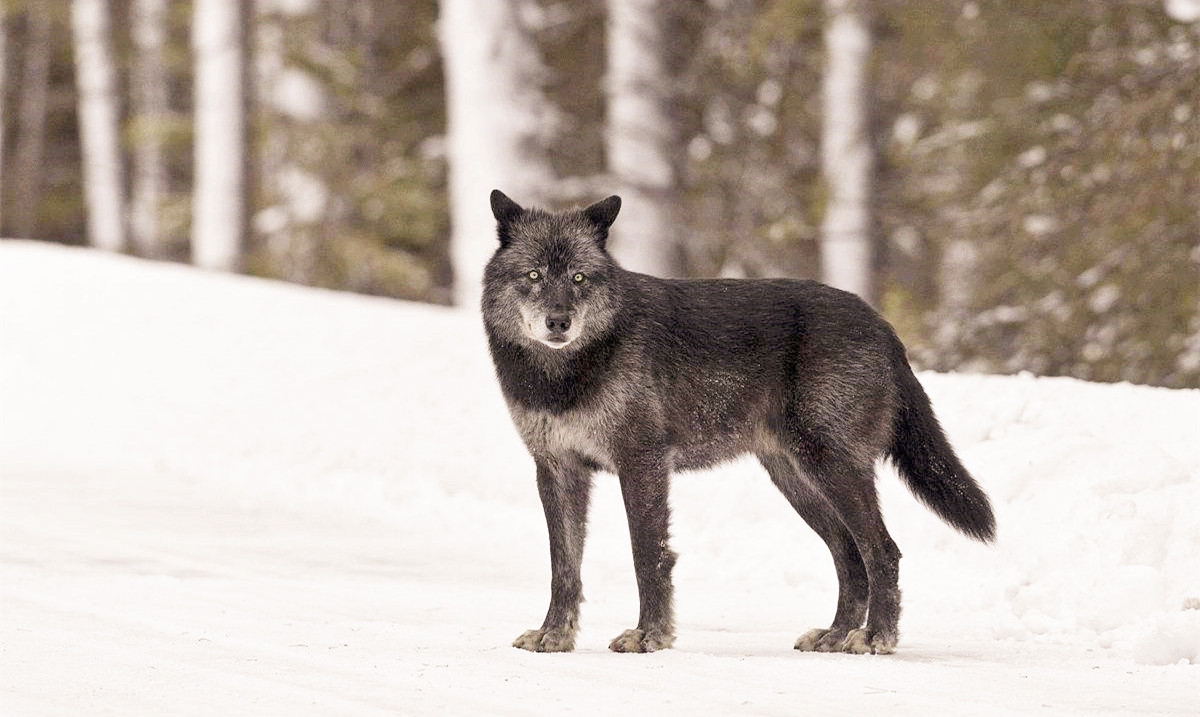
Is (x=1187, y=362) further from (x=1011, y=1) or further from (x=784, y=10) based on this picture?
(x=784, y=10)

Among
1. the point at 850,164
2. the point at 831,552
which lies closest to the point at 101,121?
the point at 850,164

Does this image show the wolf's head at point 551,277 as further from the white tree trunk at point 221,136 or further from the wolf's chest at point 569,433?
the white tree trunk at point 221,136

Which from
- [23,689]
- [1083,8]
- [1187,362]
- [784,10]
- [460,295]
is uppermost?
[784,10]

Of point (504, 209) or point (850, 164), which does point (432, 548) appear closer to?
point (504, 209)

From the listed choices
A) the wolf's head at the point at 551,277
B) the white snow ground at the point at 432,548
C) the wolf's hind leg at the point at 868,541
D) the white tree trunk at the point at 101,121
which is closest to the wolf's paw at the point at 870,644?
the wolf's hind leg at the point at 868,541

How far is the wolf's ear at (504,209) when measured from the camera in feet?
20.7

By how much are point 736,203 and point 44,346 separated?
9.35 meters

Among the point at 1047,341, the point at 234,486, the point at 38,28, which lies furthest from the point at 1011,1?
the point at 38,28

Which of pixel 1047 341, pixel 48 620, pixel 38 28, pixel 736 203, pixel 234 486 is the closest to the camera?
pixel 48 620

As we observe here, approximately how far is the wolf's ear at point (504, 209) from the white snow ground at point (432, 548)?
1785mm

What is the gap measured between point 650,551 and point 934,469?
1358mm

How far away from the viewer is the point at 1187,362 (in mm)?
12078

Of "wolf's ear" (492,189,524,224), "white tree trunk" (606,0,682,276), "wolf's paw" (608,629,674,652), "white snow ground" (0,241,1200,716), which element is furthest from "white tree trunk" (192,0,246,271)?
"wolf's paw" (608,629,674,652)

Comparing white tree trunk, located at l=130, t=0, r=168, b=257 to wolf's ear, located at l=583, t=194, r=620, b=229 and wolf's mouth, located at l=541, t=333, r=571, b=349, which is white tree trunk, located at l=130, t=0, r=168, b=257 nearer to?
wolf's ear, located at l=583, t=194, r=620, b=229
